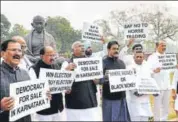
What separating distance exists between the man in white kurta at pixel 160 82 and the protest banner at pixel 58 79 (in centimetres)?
206

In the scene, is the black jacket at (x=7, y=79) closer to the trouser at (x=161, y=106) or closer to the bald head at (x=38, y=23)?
the bald head at (x=38, y=23)

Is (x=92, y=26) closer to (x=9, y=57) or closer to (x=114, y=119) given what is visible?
(x=114, y=119)

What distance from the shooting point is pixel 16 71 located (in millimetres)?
4344

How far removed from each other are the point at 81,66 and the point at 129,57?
3.90ft

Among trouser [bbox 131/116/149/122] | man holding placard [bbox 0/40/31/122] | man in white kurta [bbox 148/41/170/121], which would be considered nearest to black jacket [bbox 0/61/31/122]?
man holding placard [bbox 0/40/31/122]

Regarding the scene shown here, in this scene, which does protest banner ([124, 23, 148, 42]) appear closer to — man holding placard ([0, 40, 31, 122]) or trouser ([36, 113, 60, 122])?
trouser ([36, 113, 60, 122])

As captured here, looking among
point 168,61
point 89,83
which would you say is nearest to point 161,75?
point 168,61

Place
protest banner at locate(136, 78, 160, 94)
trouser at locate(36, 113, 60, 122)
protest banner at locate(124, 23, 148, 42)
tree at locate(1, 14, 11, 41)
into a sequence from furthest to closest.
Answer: tree at locate(1, 14, 11, 41) < protest banner at locate(124, 23, 148, 42) < protest banner at locate(136, 78, 160, 94) < trouser at locate(36, 113, 60, 122)

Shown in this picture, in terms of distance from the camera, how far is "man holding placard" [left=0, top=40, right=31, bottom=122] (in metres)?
4.10

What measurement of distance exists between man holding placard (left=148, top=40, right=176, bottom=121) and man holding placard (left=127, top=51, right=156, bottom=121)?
21.0 inches

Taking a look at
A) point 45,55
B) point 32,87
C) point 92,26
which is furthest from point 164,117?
point 32,87

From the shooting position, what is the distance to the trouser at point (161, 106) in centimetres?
807

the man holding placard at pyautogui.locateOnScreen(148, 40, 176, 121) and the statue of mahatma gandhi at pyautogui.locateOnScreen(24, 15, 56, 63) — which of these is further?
the man holding placard at pyautogui.locateOnScreen(148, 40, 176, 121)

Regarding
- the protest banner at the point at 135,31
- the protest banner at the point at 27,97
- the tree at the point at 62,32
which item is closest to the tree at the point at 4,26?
the tree at the point at 62,32
